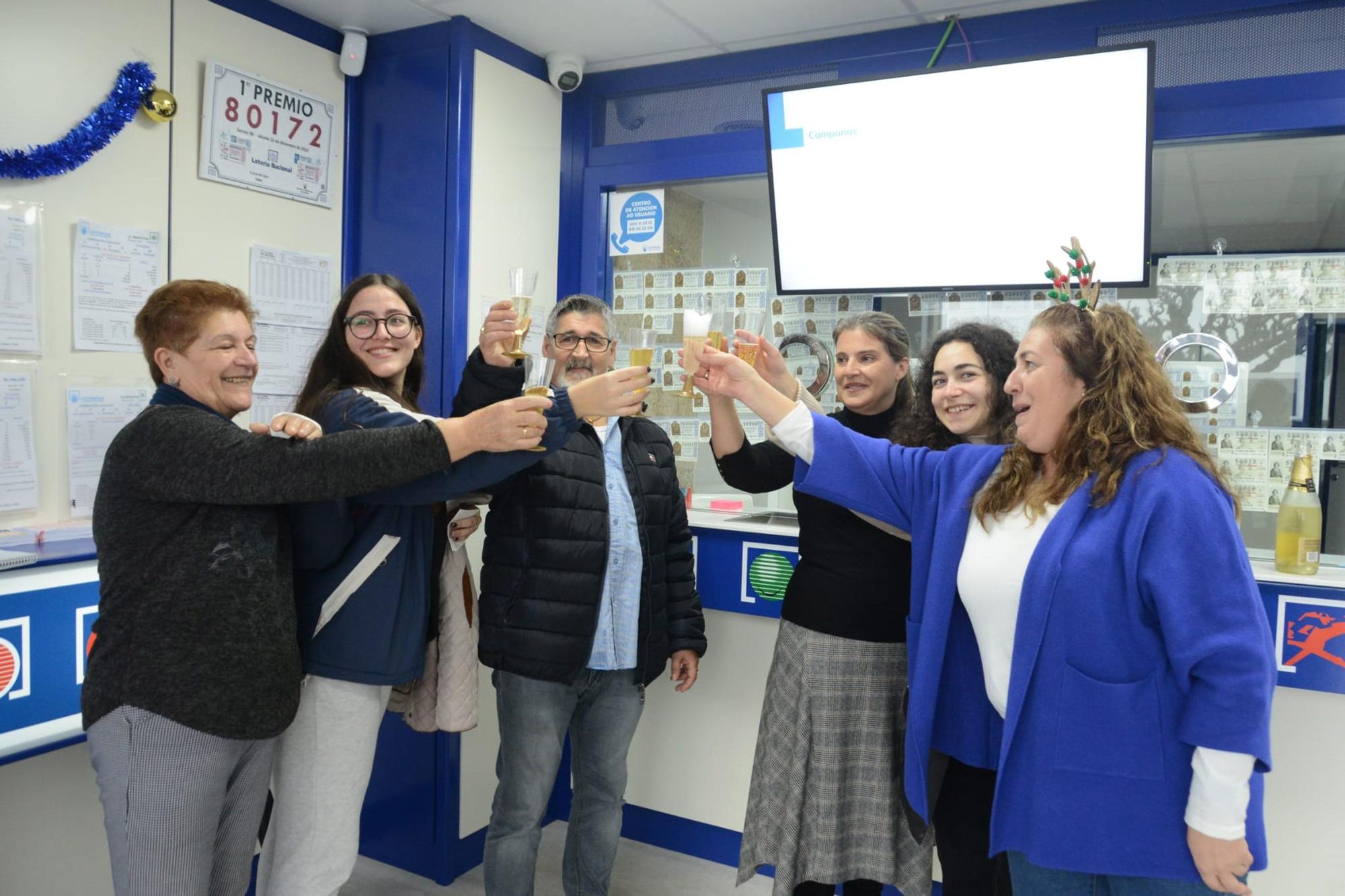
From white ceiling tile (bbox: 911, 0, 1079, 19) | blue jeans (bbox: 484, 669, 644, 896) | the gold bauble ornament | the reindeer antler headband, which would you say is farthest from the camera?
white ceiling tile (bbox: 911, 0, 1079, 19)

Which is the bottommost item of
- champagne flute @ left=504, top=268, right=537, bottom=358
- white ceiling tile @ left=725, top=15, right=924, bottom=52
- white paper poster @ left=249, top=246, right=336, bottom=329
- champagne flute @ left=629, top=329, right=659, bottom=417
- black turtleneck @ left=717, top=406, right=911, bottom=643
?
black turtleneck @ left=717, top=406, right=911, bottom=643

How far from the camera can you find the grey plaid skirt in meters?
2.12

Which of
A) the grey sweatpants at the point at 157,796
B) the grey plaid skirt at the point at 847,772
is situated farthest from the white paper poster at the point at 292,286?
the grey plaid skirt at the point at 847,772

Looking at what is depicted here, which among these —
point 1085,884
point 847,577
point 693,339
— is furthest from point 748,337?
point 1085,884

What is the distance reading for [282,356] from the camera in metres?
2.96

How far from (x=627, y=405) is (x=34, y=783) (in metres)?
1.84

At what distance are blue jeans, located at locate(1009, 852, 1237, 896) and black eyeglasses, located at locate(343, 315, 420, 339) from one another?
1543mm

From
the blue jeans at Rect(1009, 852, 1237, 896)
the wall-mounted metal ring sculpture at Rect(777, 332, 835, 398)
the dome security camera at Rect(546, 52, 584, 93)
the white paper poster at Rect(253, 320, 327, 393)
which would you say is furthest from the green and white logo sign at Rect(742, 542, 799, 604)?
the dome security camera at Rect(546, 52, 584, 93)

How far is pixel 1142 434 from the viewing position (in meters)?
1.52

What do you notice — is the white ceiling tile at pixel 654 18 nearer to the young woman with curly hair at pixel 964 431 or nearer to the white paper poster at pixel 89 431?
the young woman with curly hair at pixel 964 431

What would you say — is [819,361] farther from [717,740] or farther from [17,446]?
[17,446]

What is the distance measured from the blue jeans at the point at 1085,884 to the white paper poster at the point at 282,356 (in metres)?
2.30

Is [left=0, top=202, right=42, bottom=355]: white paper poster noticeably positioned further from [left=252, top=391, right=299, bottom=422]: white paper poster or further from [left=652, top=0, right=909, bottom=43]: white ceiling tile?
[left=652, top=0, right=909, bottom=43]: white ceiling tile

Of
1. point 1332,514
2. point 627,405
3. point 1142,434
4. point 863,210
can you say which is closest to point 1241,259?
point 1332,514
